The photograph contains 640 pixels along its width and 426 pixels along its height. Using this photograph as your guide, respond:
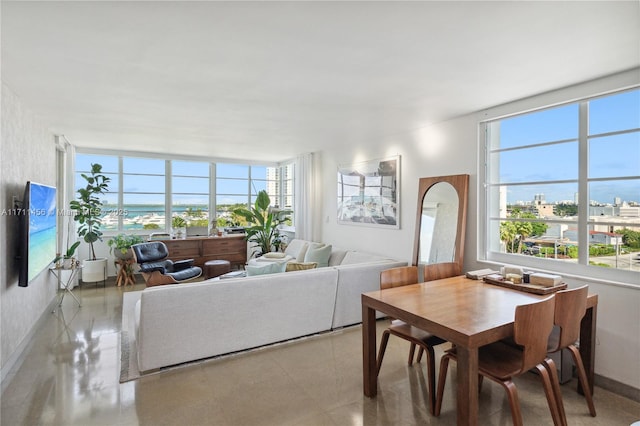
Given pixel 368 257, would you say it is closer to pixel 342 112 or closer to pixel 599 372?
pixel 342 112

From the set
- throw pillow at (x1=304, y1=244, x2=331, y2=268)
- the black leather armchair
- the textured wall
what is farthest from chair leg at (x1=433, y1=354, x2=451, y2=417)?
the black leather armchair

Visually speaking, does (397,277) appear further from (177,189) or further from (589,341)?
(177,189)

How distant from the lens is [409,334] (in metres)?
2.43

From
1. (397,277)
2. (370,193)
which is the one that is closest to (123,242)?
(370,193)

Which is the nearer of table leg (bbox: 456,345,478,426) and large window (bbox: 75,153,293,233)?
table leg (bbox: 456,345,478,426)

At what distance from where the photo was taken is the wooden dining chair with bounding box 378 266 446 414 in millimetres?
2281

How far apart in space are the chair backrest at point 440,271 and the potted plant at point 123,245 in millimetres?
5141

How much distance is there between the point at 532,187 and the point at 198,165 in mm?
6250

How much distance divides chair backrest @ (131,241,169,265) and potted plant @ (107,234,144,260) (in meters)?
0.46

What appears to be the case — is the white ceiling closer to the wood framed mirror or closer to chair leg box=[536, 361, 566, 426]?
the wood framed mirror

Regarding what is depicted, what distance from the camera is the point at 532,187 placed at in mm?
3207

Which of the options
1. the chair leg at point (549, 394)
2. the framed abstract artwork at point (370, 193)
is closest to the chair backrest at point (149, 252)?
the framed abstract artwork at point (370, 193)

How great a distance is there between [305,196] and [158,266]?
112 inches

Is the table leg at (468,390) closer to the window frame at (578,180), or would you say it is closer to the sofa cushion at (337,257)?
the window frame at (578,180)
